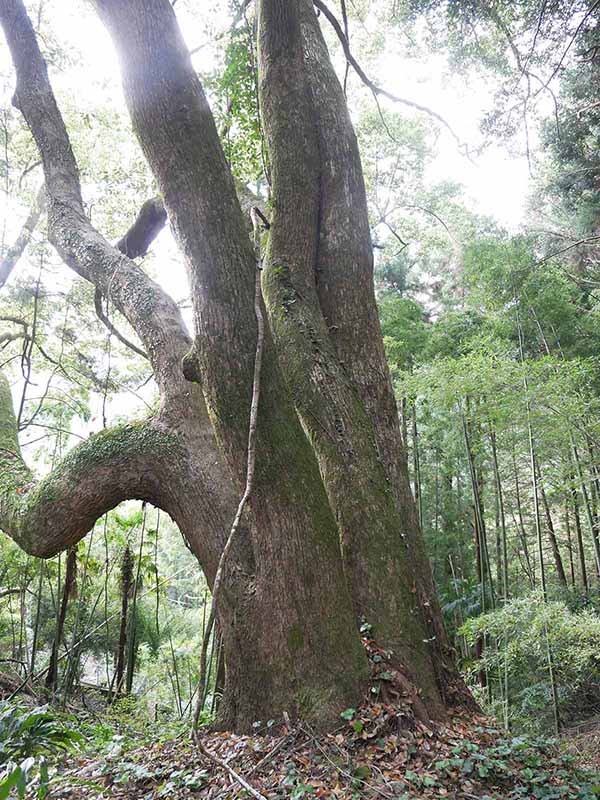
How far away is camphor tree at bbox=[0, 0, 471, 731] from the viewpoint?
2.50m

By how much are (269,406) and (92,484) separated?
49.4 inches

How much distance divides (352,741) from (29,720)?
1722mm

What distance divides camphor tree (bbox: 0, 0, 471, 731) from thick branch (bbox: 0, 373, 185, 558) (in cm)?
1

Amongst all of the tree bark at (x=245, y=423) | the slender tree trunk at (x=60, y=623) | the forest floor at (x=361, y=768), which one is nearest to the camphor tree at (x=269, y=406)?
the tree bark at (x=245, y=423)

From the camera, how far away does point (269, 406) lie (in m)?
2.56

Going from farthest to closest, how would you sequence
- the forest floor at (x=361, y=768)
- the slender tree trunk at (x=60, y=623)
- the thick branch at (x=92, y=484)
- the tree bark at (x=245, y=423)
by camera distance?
1. the slender tree trunk at (x=60, y=623)
2. the thick branch at (x=92, y=484)
3. the tree bark at (x=245, y=423)
4. the forest floor at (x=361, y=768)

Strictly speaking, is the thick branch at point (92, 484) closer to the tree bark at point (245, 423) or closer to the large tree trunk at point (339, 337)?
the tree bark at point (245, 423)

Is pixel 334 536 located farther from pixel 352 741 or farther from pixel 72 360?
pixel 72 360

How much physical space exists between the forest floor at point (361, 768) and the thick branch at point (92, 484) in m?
1.20

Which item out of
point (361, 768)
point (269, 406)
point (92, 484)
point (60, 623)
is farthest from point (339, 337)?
point (60, 623)

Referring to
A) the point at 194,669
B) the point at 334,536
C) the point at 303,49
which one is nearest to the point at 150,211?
the point at 303,49

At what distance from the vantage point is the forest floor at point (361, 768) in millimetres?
2057

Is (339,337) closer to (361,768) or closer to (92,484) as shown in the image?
(92,484)

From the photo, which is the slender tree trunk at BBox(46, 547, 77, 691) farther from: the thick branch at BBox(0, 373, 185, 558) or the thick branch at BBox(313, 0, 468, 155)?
the thick branch at BBox(313, 0, 468, 155)
